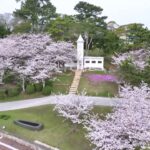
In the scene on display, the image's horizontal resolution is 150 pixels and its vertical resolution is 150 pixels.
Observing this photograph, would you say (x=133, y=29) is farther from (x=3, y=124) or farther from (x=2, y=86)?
(x=3, y=124)

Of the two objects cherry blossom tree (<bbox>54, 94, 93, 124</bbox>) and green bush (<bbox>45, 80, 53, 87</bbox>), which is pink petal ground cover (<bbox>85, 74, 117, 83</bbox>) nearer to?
green bush (<bbox>45, 80, 53, 87</bbox>)

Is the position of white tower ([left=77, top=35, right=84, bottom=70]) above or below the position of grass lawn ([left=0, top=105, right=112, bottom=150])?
above

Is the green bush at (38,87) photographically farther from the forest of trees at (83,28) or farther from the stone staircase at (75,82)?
the forest of trees at (83,28)

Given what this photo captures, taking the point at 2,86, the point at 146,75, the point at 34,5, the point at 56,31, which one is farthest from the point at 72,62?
the point at 34,5

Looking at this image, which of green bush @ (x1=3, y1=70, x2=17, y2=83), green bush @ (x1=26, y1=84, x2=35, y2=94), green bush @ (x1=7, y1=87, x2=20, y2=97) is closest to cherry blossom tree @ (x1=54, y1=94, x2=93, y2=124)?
green bush @ (x1=26, y1=84, x2=35, y2=94)

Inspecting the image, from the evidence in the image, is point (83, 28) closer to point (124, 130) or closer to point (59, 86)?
point (59, 86)

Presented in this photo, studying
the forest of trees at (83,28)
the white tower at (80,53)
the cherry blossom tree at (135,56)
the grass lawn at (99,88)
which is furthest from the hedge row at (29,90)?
the forest of trees at (83,28)
